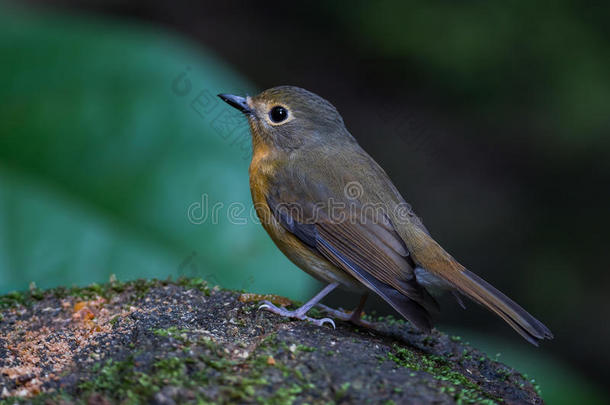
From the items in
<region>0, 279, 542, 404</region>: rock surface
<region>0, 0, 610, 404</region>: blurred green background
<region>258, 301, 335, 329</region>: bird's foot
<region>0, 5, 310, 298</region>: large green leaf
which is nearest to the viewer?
<region>0, 279, 542, 404</region>: rock surface

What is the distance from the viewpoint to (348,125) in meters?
8.77

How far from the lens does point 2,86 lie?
4797mm

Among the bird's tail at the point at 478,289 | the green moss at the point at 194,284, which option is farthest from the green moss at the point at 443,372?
the green moss at the point at 194,284

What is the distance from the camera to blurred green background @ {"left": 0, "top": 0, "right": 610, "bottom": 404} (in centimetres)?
432

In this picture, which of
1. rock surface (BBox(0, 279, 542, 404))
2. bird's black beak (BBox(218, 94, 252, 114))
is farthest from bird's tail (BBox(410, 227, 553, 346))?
bird's black beak (BBox(218, 94, 252, 114))

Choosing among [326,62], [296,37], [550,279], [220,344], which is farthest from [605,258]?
[220,344]

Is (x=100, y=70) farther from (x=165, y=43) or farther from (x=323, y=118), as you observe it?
(x=323, y=118)

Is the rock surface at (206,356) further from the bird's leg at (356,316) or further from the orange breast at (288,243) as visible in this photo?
the orange breast at (288,243)

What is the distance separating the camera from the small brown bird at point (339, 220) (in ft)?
11.1

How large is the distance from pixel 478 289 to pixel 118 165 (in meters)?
2.49

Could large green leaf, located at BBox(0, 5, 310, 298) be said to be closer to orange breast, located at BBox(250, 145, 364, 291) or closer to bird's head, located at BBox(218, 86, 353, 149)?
bird's head, located at BBox(218, 86, 353, 149)

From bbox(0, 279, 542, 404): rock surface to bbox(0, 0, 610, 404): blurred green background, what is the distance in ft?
2.17

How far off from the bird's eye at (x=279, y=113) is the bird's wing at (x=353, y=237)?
52 centimetres

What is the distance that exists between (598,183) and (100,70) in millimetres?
5519
